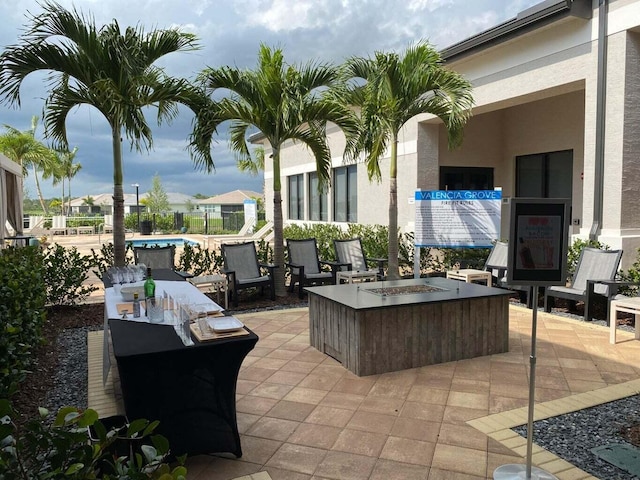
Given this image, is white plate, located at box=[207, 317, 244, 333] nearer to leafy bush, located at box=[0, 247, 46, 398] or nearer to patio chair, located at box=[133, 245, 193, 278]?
leafy bush, located at box=[0, 247, 46, 398]

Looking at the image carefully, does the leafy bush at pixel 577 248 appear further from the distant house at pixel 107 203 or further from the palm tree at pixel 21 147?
the distant house at pixel 107 203

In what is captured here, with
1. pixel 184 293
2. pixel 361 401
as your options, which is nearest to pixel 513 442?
pixel 361 401

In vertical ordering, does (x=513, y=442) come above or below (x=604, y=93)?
below

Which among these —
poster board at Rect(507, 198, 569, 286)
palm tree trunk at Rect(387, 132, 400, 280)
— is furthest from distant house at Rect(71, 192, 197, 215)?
poster board at Rect(507, 198, 569, 286)

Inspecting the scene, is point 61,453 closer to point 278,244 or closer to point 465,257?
point 278,244

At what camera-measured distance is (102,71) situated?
6.41 meters

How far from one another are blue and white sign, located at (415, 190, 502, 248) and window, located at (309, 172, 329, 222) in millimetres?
7016

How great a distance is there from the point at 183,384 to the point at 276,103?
5.76 metres

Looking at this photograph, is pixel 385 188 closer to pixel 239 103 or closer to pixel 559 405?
pixel 239 103

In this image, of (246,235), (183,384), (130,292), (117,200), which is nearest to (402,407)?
(183,384)

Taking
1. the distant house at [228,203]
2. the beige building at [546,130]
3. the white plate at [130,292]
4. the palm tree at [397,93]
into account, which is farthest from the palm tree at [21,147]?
the distant house at [228,203]

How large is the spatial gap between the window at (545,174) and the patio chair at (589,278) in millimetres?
4678

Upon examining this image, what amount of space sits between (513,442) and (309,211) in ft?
43.6

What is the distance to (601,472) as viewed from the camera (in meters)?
2.84
